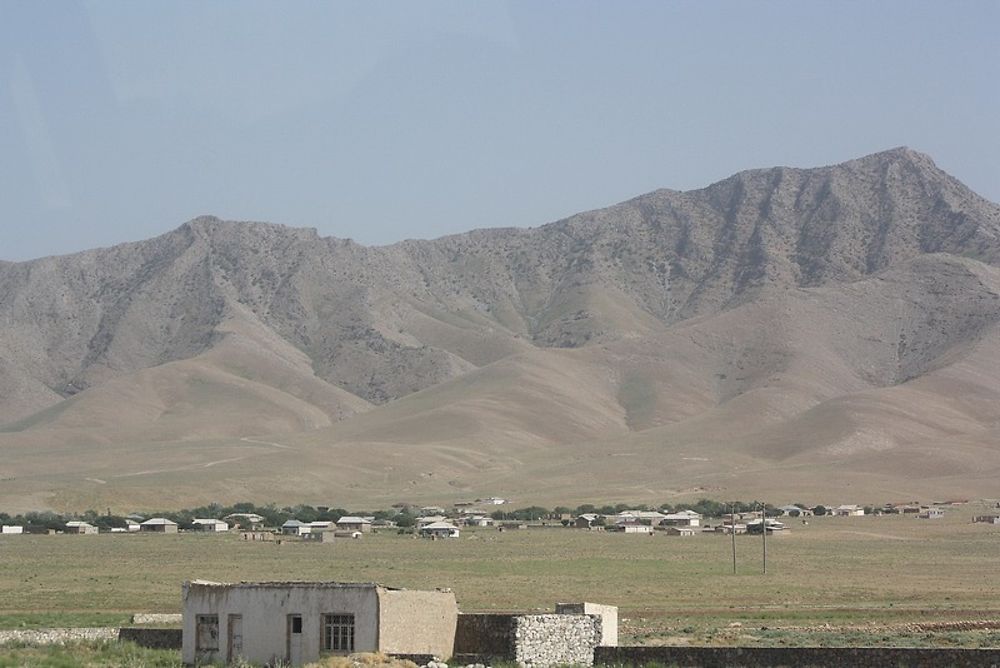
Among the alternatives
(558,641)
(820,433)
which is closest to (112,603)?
(558,641)

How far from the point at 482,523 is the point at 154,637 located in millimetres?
75530

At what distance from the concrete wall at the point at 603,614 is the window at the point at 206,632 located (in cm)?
581

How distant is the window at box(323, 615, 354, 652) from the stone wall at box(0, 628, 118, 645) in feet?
25.1

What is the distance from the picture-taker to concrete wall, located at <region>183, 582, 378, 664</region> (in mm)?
25594

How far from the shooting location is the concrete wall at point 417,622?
25.6 m

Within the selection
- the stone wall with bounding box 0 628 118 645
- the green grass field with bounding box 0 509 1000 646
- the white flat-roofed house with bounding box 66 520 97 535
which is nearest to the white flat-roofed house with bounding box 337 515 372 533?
the green grass field with bounding box 0 509 1000 646

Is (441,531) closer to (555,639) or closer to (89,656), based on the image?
(89,656)

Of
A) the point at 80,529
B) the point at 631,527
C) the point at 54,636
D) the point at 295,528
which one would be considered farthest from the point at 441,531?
the point at 54,636

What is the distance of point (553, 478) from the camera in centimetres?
15262

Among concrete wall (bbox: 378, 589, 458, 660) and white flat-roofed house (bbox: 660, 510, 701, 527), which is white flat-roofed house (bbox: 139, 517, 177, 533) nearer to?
white flat-roofed house (bbox: 660, 510, 701, 527)

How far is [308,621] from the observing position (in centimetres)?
2589

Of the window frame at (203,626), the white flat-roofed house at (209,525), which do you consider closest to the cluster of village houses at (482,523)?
the white flat-roofed house at (209,525)

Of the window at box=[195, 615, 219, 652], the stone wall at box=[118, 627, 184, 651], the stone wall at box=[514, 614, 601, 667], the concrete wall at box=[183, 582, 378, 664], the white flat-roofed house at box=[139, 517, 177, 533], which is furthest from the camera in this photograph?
the white flat-roofed house at box=[139, 517, 177, 533]

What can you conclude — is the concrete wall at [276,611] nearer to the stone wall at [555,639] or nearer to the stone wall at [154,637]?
the stone wall at [555,639]
